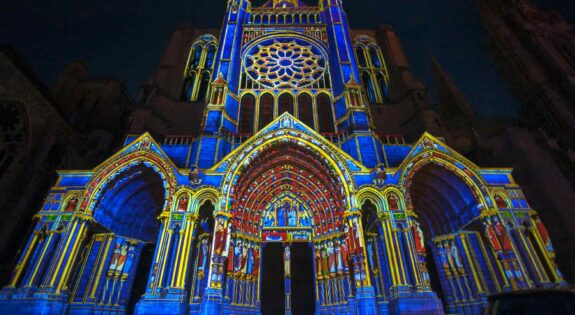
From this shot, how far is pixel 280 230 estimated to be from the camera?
1114 centimetres

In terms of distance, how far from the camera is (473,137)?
47.8 feet

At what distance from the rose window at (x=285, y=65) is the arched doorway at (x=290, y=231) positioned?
20.9ft

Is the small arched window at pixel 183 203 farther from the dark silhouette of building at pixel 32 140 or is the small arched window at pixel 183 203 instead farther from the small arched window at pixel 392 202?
the small arched window at pixel 392 202

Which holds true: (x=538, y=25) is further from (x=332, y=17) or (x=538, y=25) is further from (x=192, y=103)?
(x=192, y=103)

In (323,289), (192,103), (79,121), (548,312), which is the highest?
(192,103)

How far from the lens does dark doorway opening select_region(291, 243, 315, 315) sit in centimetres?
1048

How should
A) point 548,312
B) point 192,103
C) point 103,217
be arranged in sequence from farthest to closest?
point 192,103
point 103,217
point 548,312

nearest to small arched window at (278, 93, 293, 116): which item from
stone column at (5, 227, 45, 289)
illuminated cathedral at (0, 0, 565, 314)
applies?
illuminated cathedral at (0, 0, 565, 314)

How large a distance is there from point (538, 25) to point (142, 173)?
25.5 metres

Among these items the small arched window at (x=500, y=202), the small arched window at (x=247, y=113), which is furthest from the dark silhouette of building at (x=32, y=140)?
the small arched window at (x=500, y=202)

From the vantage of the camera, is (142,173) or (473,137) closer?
(142,173)

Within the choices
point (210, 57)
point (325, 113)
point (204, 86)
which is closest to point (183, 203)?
point (325, 113)

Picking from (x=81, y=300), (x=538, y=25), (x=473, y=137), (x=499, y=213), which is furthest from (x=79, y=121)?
(x=538, y=25)

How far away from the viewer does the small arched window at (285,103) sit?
14.8 m
